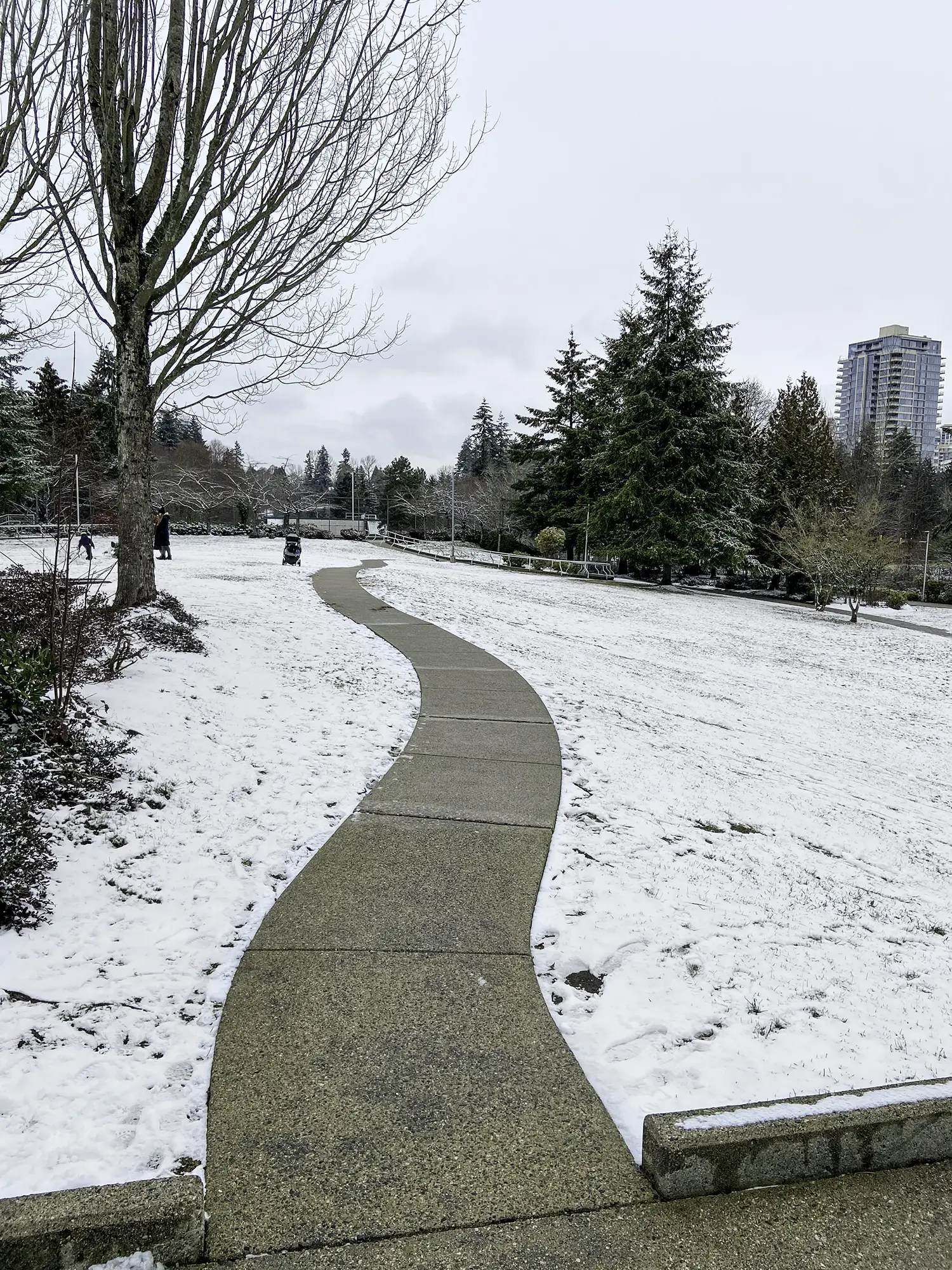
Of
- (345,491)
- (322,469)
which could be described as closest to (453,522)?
(345,491)

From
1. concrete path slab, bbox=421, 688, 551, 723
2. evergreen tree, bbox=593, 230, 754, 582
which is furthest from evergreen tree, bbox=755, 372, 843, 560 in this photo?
concrete path slab, bbox=421, 688, 551, 723

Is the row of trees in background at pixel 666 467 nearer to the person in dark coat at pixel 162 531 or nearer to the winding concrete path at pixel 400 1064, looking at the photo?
the person in dark coat at pixel 162 531

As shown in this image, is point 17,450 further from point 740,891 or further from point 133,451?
point 740,891

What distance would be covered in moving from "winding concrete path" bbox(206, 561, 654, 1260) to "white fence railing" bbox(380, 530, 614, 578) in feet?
91.5

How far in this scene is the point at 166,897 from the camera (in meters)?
3.82

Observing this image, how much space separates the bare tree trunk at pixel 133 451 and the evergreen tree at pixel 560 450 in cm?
2767

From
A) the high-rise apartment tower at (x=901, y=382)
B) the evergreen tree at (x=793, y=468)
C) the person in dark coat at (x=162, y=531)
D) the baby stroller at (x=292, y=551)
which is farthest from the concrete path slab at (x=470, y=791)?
the high-rise apartment tower at (x=901, y=382)

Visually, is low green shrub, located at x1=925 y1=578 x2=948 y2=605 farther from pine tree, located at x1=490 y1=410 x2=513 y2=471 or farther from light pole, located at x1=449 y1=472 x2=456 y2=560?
pine tree, located at x1=490 y1=410 x2=513 y2=471

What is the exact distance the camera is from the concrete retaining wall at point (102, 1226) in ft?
6.10

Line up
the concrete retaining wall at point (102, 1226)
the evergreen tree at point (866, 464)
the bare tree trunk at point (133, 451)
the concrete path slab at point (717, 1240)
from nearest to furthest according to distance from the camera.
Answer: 1. the concrete retaining wall at point (102, 1226)
2. the concrete path slab at point (717, 1240)
3. the bare tree trunk at point (133, 451)
4. the evergreen tree at point (866, 464)

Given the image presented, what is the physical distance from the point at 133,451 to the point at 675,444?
2387 centimetres

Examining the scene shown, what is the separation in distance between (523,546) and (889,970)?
4568 cm

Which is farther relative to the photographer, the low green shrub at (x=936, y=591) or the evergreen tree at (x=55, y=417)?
the low green shrub at (x=936, y=591)

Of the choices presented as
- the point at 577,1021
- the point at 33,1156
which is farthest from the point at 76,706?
the point at 577,1021
